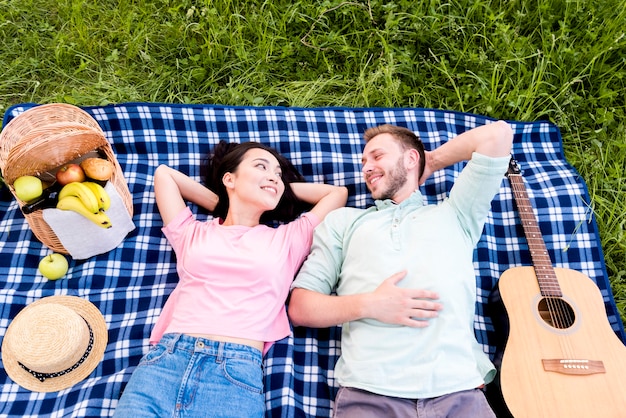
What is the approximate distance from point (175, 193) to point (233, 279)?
2.60 feet

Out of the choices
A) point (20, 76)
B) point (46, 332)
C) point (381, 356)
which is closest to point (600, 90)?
point (381, 356)

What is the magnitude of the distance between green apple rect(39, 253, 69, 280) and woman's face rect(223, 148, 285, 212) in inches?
46.5

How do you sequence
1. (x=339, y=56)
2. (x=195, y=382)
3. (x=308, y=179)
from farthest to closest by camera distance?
(x=339, y=56) → (x=308, y=179) → (x=195, y=382)

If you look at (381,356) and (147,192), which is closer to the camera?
(381,356)

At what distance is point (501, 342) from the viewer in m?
2.80

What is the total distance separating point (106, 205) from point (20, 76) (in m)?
2.15

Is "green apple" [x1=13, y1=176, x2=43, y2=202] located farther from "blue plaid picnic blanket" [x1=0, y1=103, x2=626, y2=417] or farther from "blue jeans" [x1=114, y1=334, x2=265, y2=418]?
"blue jeans" [x1=114, y1=334, x2=265, y2=418]

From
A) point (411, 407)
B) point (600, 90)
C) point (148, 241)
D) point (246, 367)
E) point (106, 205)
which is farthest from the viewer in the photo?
point (600, 90)

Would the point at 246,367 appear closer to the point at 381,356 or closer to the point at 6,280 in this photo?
the point at 381,356

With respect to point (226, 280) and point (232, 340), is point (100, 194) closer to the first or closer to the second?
point (226, 280)

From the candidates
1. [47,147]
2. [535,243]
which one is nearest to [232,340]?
[47,147]

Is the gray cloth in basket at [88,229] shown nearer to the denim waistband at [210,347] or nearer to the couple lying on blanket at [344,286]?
the couple lying on blanket at [344,286]

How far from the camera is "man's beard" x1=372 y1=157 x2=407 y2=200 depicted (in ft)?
9.50

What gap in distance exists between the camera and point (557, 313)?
2.77 metres
